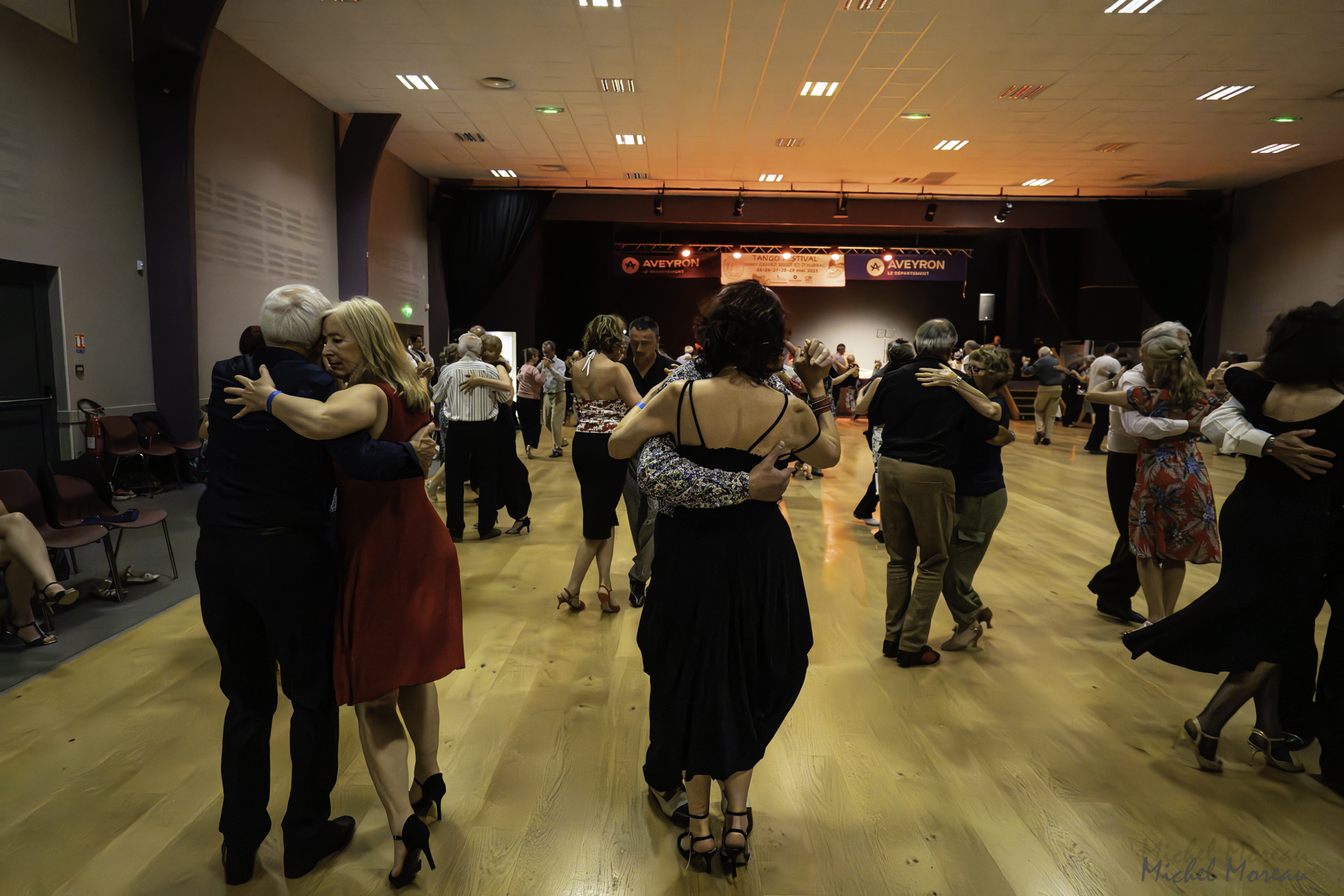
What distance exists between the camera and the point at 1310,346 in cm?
228

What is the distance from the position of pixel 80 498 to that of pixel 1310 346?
5.50 m

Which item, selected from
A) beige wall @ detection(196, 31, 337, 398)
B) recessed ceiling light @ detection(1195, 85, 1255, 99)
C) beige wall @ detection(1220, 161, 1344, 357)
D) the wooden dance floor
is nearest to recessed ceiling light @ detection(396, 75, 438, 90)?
beige wall @ detection(196, 31, 337, 398)

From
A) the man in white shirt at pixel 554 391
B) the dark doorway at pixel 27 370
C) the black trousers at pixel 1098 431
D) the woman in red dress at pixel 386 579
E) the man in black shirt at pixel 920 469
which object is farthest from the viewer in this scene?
the man in white shirt at pixel 554 391

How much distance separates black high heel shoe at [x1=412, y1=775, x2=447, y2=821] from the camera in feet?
6.84

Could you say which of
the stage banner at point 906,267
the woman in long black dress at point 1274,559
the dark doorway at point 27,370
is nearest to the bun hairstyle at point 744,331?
the woman in long black dress at point 1274,559

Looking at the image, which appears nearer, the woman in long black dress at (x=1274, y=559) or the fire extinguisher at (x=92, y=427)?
the woman in long black dress at (x=1274, y=559)

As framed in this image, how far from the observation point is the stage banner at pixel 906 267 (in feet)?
50.5

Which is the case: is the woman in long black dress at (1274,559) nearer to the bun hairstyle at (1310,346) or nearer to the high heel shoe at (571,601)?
the bun hairstyle at (1310,346)

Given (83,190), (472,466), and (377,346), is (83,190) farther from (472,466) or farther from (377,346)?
(377,346)

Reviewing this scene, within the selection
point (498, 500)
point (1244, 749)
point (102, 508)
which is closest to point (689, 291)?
point (498, 500)

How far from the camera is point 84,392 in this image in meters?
6.21

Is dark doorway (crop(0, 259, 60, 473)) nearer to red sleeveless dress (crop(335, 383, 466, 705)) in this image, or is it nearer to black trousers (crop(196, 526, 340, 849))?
black trousers (crop(196, 526, 340, 849))

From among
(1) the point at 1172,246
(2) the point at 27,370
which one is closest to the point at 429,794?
(2) the point at 27,370

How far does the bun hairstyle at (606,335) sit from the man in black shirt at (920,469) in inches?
50.8
